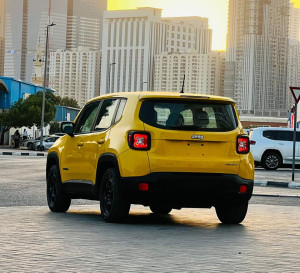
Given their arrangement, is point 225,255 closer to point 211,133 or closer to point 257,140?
point 211,133

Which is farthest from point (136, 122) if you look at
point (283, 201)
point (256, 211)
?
point (283, 201)

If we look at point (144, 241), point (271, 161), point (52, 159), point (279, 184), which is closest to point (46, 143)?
point (271, 161)

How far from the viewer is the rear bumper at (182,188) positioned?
1076 cm

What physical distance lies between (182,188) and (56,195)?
2.69 m

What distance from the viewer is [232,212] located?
462 inches

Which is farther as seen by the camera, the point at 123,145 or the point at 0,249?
the point at 123,145

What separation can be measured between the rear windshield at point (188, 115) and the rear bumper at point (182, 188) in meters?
0.65

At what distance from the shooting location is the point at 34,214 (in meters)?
12.2

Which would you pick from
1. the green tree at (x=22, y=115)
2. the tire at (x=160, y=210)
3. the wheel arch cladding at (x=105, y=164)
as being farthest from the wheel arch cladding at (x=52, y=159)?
the green tree at (x=22, y=115)

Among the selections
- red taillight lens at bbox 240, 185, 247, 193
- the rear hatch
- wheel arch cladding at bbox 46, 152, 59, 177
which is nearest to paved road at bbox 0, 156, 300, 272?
red taillight lens at bbox 240, 185, 247, 193

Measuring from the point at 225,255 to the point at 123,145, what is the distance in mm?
3017

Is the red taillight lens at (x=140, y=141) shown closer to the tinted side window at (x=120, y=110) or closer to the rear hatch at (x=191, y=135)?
the rear hatch at (x=191, y=135)

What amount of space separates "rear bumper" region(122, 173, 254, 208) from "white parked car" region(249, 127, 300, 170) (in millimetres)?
23446

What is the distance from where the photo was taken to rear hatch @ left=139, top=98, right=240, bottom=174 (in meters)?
10.8
